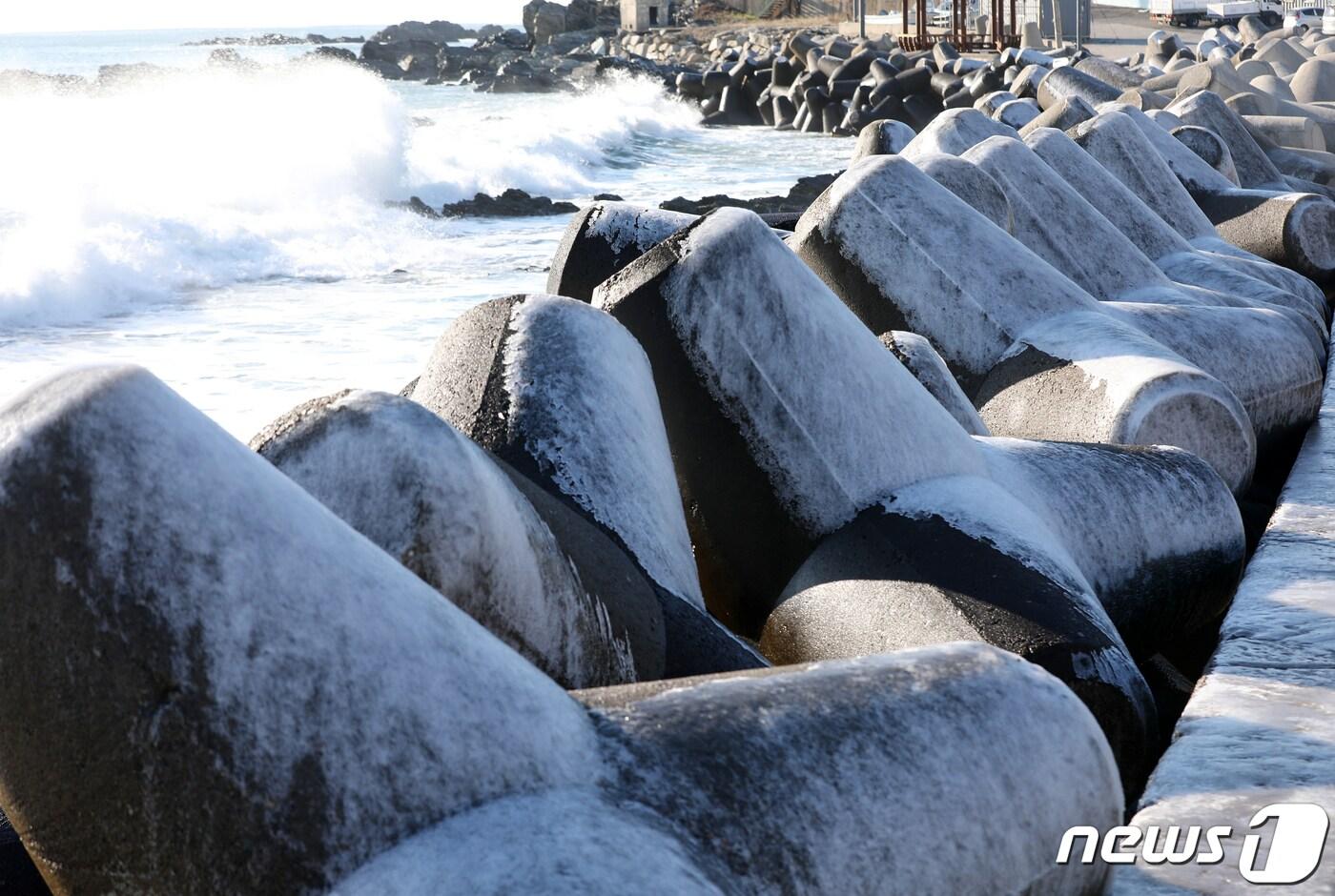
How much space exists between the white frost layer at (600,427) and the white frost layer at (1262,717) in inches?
31.9

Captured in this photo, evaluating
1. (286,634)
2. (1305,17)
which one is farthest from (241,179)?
(1305,17)

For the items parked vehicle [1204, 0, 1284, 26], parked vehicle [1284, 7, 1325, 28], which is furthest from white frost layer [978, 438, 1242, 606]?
parked vehicle [1204, 0, 1284, 26]

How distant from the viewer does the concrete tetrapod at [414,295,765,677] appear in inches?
91.4

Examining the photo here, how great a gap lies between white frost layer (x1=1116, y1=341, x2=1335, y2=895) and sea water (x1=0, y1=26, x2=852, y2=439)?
1437 millimetres

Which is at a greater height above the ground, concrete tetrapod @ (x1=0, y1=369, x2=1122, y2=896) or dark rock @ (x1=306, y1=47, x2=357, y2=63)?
dark rock @ (x1=306, y1=47, x2=357, y2=63)

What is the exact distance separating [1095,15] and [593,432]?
37040 mm

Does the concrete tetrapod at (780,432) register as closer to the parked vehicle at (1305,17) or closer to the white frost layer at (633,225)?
the white frost layer at (633,225)

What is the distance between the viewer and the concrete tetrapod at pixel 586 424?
2.32 m

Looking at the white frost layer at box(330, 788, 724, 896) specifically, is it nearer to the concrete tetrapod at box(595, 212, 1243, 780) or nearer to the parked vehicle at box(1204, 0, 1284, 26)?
the concrete tetrapod at box(595, 212, 1243, 780)

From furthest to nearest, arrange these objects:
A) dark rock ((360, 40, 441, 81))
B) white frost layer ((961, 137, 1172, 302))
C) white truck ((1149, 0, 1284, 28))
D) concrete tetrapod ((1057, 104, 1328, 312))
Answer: dark rock ((360, 40, 441, 81))
white truck ((1149, 0, 1284, 28))
concrete tetrapod ((1057, 104, 1328, 312))
white frost layer ((961, 137, 1172, 302))

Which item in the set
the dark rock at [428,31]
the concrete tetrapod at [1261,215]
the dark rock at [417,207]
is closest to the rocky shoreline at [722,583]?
the concrete tetrapod at [1261,215]

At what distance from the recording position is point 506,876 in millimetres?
1240

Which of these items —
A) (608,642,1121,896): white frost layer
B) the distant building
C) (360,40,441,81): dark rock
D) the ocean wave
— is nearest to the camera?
(608,642,1121,896): white frost layer

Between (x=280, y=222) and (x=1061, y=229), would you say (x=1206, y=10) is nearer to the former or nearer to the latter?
(x=280, y=222)
